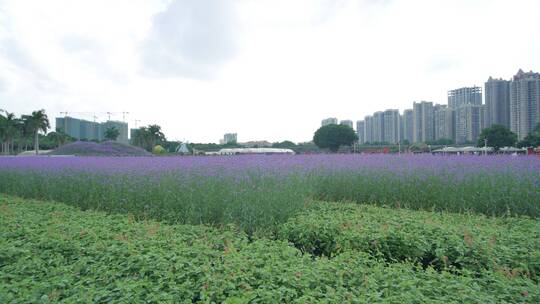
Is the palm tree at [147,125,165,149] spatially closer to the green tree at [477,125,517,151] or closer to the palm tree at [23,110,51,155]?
the palm tree at [23,110,51,155]

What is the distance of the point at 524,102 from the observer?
46344mm

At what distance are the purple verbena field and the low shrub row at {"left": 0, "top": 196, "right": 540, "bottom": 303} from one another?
1348 mm

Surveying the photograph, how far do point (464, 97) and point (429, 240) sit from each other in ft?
237

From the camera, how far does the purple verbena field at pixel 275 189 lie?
502 cm

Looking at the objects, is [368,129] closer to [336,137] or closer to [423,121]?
[423,121]

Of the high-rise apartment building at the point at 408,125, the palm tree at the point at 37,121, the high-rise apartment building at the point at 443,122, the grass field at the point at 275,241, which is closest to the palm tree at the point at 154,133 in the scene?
the palm tree at the point at 37,121

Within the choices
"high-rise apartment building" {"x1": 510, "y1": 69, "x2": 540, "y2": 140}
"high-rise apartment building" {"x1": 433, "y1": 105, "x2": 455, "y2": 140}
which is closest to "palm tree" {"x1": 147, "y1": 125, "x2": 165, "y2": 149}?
"high-rise apartment building" {"x1": 433, "y1": 105, "x2": 455, "y2": 140}

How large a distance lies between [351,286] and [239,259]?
933 mm

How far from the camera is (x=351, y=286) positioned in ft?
7.75

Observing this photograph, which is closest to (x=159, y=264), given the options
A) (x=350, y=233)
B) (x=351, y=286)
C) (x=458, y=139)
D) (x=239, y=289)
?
(x=239, y=289)

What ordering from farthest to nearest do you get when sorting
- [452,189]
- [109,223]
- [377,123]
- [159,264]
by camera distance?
1. [377,123]
2. [452,189]
3. [109,223]
4. [159,264]

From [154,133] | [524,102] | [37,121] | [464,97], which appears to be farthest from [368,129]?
[37,121]

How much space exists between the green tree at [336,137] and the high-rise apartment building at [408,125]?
11.8 m

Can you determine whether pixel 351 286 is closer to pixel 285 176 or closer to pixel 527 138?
pixel 285 176
